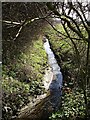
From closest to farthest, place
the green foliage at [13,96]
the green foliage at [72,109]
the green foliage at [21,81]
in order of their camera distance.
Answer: the green foliage at [72,109]
the green foliage at [13,96]
the green foliage at [21,81]

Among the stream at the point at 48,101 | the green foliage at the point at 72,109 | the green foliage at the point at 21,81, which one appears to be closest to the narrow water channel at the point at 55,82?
the stream at the point at 48,101

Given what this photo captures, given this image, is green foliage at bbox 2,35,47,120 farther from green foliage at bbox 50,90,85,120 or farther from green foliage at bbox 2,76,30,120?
green foliage at bbox 50,90,85,120

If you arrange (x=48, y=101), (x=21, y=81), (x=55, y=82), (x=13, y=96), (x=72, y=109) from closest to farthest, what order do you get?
(x=72, y=109)
(x=13, y=96)
(x=48, y=101)
(x=21, y=81)
(x=55, y=82)

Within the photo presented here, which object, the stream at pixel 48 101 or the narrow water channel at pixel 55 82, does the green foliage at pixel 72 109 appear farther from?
the narrow water channel at pixel 55 82

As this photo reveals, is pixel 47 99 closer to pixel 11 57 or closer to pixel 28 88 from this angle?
pixel 28 88

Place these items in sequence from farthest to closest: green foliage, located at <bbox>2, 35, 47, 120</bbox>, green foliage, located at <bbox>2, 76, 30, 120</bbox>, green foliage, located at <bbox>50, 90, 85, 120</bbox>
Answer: green foliage, located at <bbox>2, 35, 47, 120</bbox> → green foliage, located at <bbox>2, 76, 30, 120</bbox> → green foliage, located at <bbox>50, 90, 85, 120</bbox>

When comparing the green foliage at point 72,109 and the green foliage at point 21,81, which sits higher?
the green foliage at point 21,81

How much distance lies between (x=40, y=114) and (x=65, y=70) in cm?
220

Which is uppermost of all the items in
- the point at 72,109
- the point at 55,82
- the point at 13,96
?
the point at 55,82

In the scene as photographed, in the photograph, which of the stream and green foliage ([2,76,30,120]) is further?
the stream

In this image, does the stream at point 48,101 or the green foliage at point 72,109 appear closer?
the green foliage at point 72,109

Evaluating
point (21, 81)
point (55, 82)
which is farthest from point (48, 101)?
point (55, 82)

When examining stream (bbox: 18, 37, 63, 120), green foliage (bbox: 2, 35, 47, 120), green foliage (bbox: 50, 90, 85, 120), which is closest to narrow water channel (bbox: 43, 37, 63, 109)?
stream (bbox: 18, 37, 63, 120)

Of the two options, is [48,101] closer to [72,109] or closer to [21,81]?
[21,81]
